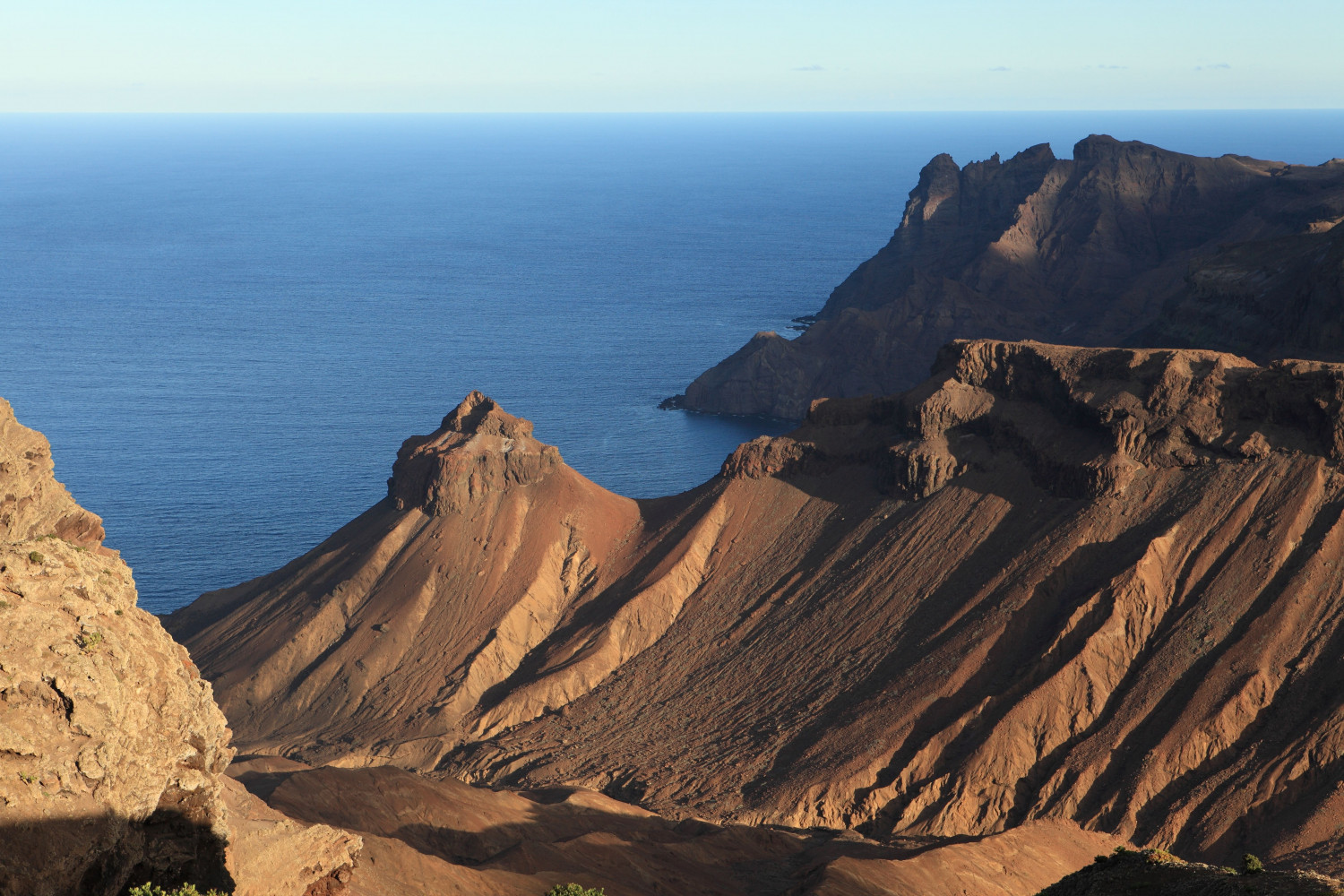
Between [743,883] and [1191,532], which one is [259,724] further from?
[1191,532]

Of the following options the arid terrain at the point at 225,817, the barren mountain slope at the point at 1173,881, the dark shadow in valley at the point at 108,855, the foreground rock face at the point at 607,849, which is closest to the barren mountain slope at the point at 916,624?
the arid terrain at the point at 225,817

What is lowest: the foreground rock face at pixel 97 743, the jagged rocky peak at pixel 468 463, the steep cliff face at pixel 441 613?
the steep cliff face at pixel 441 613

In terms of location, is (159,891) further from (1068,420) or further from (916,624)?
(1068,420)

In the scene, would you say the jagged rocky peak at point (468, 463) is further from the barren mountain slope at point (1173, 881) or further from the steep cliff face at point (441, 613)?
the barren mountain slope at point (1173, 881)

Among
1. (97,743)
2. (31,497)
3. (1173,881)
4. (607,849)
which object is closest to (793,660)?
(607,849)

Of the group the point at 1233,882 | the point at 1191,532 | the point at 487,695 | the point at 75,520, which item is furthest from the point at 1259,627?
the point at 75,520

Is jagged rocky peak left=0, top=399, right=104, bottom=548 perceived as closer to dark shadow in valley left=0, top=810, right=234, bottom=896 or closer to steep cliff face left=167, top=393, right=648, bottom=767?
dark shadow in valley left=0, top=810, right=234, bottom=896

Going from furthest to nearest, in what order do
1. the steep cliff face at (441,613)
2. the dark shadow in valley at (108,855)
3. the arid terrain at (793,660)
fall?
the steep cliff face at (441,613), the arid terrain at (793,660), the dark shadow in valley at (108,855)
